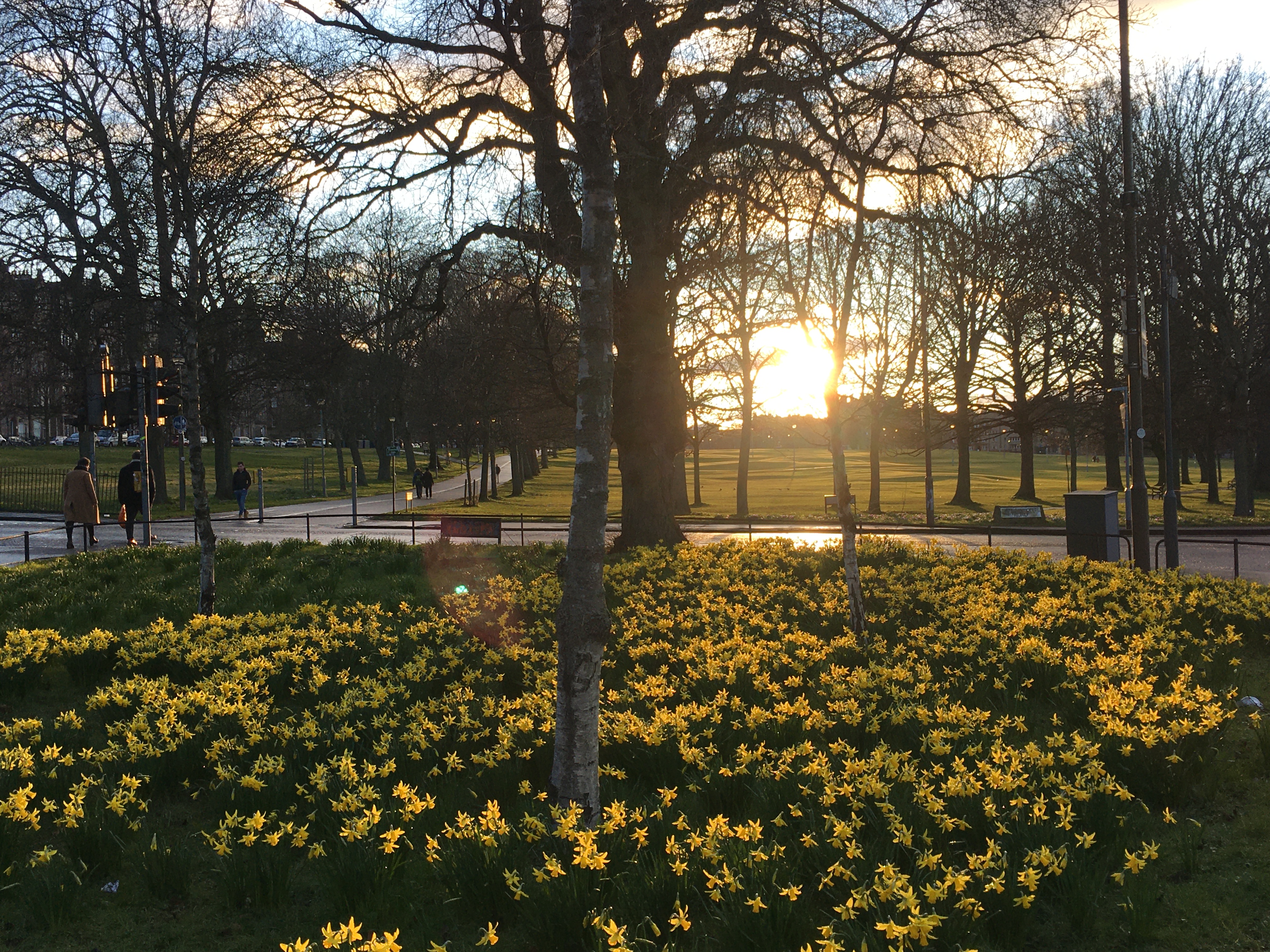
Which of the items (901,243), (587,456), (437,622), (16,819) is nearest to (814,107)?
(901,243)

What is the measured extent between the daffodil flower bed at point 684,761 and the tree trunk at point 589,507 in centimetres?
31

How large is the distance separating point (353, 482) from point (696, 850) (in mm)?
26856

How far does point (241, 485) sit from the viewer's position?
32969mm

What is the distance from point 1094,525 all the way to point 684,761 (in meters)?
11.0

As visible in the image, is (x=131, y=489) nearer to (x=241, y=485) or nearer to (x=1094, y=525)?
(x=241, y=485)

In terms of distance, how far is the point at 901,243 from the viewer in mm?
9383

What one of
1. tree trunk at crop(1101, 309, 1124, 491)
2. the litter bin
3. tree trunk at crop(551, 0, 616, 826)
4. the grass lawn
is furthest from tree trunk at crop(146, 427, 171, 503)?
tree trunk at crop(551, 0, 616, 826)

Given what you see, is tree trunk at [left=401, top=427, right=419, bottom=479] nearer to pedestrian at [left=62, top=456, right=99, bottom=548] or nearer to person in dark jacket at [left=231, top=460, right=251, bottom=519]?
person in dark jacket at [left=231, top=460, right=251, bottom=519]

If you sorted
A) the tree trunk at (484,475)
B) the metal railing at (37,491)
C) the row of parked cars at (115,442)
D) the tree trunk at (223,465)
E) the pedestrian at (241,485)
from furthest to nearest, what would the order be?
the row of parked cars at (115,442), the tree trunk at (484,475), the tree trunk at (223,465), the metal railing at (37,491), the pedestrian at (241,485)

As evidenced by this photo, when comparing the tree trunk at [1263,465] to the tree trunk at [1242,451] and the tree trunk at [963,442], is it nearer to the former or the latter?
the tree trunk at [1242,451]

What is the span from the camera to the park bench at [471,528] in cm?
1540

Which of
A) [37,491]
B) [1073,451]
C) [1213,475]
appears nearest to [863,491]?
[1073,451]

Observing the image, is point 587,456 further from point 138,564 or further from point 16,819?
point 138,564

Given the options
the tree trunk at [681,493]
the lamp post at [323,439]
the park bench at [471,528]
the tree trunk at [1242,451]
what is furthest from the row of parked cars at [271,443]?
the park bench at [471,528]
